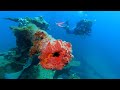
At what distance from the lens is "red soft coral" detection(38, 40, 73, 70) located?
4.92 meters

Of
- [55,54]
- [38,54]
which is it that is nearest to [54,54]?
[55,54]

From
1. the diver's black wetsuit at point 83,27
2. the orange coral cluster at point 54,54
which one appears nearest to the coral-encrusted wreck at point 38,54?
the orange coral cluster at point 54,54

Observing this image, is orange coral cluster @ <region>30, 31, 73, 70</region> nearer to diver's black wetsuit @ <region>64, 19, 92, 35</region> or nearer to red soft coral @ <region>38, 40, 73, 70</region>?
red soft coral @ <region>38, 40, 73, 70</region>

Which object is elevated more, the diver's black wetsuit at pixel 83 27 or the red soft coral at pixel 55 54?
the red soft coral at pixel 55 54

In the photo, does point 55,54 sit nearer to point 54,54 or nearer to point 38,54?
point 54,54

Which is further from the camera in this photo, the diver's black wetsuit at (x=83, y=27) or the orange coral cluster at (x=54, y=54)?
the diver's black wetsuit at (x=83, y=27)

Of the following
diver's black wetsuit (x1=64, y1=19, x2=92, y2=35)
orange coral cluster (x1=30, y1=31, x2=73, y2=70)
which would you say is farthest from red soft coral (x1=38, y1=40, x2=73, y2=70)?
diver's black wetsuit (x1=64, y1=19, x2=92, y2=35)

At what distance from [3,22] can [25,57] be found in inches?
571

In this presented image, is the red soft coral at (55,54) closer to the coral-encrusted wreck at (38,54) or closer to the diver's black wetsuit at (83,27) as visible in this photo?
the coral-encrusted wreck at (38,54)

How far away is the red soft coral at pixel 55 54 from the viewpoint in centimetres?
492
